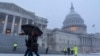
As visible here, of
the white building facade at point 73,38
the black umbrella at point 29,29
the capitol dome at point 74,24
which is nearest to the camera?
the black umbrella at point 29,29

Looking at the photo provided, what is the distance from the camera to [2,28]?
185ft

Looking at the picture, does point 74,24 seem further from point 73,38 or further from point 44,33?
point 44,33

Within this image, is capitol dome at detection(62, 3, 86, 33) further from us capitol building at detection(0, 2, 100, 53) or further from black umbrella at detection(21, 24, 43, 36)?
black umbrella at detection(21, 24, 43, 36)

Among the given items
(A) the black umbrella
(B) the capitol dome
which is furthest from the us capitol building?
(A) the black umbrella

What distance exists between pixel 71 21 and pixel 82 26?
7.75 metres

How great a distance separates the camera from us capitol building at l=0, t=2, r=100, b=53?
45.1m

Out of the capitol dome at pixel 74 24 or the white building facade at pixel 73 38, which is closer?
the white building facade at pixel 73 38

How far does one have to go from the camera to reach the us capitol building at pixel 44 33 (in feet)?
148

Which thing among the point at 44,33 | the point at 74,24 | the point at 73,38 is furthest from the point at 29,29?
the point at 74,24

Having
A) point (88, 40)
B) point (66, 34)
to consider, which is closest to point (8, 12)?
point (66, 34)

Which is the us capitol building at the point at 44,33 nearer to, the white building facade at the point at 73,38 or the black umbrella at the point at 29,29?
the white building facade at the point at 73,38

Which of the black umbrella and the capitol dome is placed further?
the capitol dome

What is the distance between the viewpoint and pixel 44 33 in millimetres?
69812

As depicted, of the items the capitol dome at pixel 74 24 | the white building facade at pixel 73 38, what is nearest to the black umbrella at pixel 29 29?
the white building facade at pixel 73 38
